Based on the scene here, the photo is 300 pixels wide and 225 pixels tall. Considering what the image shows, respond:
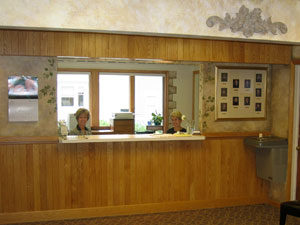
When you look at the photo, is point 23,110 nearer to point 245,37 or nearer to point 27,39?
point 27,39

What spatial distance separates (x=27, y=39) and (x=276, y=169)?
11.7 feet

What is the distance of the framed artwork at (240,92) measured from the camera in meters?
4.87

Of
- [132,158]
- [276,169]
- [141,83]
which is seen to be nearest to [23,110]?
[132,158]

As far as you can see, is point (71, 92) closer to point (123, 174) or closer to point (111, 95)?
point (111, 95)

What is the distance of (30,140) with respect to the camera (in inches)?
164

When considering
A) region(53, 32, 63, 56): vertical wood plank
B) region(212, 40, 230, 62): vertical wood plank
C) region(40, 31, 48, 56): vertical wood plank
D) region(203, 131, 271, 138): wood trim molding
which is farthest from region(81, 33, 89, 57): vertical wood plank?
Result: region(203, 131, 271, 138): wood trim molding

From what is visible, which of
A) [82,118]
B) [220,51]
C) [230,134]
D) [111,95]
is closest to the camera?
[220,51]

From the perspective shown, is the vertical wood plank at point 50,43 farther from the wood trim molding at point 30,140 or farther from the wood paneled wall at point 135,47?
the wood trim molding at point 30,140

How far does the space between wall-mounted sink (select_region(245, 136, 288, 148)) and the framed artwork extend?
0.38 meters

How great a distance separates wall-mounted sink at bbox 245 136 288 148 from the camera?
4582 mm

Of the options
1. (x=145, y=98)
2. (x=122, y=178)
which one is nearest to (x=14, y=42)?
(x=122, y=178)

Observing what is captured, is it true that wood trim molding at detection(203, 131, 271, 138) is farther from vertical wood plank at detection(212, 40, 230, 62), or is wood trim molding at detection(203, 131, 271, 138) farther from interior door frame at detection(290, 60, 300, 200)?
vertical wood plank at detection(212, 40, 230, 62)

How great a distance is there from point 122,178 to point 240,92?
2083 mm

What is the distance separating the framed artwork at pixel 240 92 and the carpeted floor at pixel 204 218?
4.31 ft
